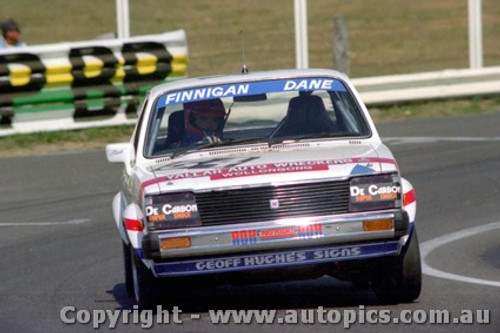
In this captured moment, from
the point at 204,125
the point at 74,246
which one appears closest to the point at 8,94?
the point at 74,246

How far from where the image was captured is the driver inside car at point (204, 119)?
9.17 meters

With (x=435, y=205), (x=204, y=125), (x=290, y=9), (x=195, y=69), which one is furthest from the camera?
(x=290, y=9)

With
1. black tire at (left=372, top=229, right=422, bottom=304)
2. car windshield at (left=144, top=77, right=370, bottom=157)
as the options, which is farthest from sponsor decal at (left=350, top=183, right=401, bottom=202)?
car windshield at (left=144, top=77, right=370, bottom=157)

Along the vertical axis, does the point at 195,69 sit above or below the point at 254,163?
below

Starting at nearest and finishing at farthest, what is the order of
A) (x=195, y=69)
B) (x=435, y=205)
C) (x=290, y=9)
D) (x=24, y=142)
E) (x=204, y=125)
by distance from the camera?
(x=204, y=125)
(x=435, y=205)
(x=24, y=142)
(x=195, y=69)
(x=290, y=9)

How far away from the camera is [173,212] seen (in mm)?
7863

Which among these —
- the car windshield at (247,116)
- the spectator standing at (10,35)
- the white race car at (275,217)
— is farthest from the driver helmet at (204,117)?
the spectator standing at (10,35)

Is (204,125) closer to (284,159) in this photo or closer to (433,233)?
(284,159)

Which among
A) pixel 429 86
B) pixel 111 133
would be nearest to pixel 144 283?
pixel 111 133

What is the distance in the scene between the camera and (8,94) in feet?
63.1

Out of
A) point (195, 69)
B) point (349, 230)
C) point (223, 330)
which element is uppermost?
point (349, 230)

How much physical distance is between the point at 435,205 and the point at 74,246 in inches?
143

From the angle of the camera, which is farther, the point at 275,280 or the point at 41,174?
the point at 41,174

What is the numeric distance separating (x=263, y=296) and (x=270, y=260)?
1.21 metres
